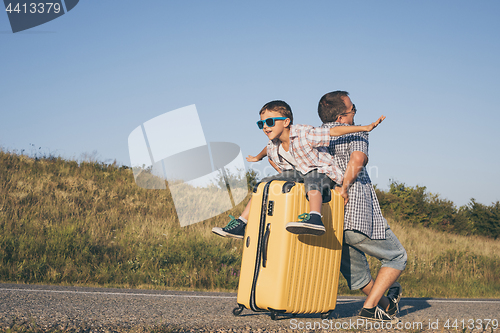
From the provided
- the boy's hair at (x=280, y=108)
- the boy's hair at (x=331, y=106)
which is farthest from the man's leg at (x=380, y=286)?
the boy's hair at (x=280, y=108)

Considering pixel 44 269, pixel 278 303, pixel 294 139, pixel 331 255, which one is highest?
pixel 294 139

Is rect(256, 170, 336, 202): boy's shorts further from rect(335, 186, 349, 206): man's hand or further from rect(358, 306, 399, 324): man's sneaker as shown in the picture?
rect(358, 306, 399, 324): man's sneaker

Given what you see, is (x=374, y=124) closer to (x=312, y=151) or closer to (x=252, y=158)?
(x=312, y=151)

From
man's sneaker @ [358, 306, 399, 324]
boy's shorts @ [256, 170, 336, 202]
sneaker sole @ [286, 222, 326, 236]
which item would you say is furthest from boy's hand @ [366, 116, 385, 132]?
man's sneaker @ [358, 306, 399, 324]

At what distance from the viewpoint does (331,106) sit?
3.59 metres

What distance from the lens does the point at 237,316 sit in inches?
139

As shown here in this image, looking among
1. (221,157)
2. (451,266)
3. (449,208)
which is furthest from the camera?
(449,208)

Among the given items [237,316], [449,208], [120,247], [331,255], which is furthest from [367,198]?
[449,208]

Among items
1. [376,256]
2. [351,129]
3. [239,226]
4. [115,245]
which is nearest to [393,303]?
[376,256]

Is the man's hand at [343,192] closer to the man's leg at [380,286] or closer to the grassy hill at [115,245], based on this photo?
the man's leg at [380,286]

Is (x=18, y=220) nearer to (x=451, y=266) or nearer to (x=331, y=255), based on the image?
(x=331, y=255)

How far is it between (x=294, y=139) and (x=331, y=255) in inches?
40.7

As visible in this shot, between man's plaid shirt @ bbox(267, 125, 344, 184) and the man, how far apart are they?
0.47ft

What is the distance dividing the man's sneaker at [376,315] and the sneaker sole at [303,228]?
1027 mm
